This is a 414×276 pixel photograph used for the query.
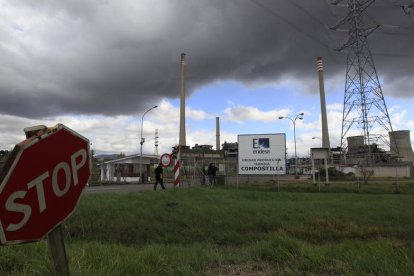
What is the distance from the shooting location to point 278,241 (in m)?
6.78

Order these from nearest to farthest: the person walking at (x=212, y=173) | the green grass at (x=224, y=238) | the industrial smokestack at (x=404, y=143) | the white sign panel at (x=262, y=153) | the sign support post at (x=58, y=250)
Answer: the sign support post at (x=58, y=250) → the green grass at (x=224, y=238) → the white sign panel at (x=262, y=153) → the person walking at (x=212, y=173) → the industrial smokestack at (x=404, y=143)

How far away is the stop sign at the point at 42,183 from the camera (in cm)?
290

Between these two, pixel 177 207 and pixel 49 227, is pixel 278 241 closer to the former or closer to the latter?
pixel 49 227

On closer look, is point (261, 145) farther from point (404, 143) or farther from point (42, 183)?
point (404, 143)

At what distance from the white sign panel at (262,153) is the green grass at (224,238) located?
8.82 metres

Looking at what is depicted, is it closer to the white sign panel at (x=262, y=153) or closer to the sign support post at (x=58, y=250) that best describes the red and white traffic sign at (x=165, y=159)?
the white sign panel at (x=262, y=153)

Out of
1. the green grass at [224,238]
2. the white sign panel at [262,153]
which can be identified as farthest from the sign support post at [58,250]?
the white sign panel at [262,153]

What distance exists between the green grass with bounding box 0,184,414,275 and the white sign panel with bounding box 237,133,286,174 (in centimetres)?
882

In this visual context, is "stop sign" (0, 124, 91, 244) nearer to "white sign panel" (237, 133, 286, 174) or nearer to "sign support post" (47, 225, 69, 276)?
"sign support post" (47, 225, 69, 276)

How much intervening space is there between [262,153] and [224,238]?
19186 mm

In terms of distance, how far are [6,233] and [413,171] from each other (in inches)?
3014

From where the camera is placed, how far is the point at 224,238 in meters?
10.5

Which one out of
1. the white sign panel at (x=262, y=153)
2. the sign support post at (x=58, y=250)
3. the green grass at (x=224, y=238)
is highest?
the white sign panel at (x=262, y=153)

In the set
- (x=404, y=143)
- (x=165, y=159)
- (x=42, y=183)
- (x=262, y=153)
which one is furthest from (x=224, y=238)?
(x=404, y=143)
